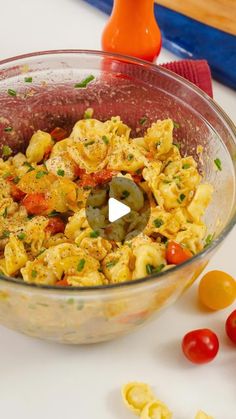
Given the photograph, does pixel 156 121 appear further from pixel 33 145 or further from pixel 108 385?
pixel 108 385

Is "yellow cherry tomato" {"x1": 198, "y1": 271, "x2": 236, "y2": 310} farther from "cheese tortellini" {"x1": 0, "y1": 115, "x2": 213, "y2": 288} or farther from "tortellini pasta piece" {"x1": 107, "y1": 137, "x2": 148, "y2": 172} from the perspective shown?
"tortellini pasta piece" {"x1": 107, "y1": 137, "x2": 148, "y2": 172}

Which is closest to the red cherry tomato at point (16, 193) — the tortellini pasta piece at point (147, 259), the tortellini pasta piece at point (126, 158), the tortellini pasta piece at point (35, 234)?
the tortellini pasta piece at point (35, 234)

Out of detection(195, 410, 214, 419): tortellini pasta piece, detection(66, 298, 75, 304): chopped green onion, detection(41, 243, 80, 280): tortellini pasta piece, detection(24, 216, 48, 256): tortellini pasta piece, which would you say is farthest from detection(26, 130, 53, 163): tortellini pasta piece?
detection(195, 410, 214, 419): tortellini pasta piece

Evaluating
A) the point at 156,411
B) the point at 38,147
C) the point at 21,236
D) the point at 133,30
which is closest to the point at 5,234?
the point at 21,236

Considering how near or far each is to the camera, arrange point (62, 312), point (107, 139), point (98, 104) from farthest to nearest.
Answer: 1. point (98, 104)
2. point (107, 139)
3. point (62, 312)

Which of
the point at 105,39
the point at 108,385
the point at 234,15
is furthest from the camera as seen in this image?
the point at 234,15

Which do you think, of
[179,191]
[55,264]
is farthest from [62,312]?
[179,191]

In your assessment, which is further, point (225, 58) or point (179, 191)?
point (225, 58)

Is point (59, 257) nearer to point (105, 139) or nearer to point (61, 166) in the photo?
point (61, 166)
